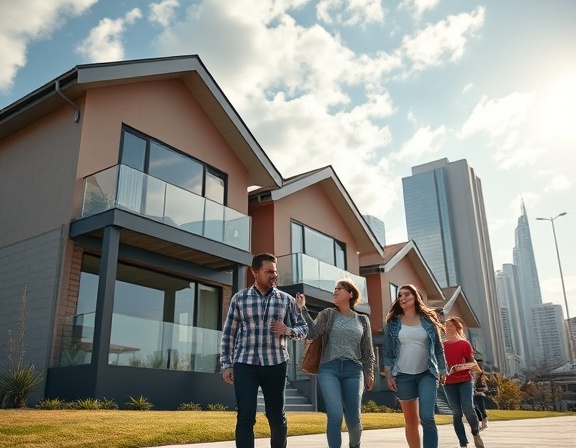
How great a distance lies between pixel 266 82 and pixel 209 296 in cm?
689

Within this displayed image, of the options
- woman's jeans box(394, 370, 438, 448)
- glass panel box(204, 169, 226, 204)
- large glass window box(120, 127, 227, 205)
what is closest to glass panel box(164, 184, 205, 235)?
large glass window box(120, 127, 227, 205)

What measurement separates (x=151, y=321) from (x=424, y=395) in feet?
27.5

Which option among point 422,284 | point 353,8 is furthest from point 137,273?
point 422,284

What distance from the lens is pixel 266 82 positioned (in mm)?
11703

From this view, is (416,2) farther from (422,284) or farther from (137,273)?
(422,284)

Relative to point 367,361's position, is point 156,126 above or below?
above

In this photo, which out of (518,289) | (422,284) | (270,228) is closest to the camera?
(270,228)

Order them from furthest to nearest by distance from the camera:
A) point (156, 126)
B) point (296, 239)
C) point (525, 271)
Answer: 1. point (525, 271)
2. point (296, 239)
3. point (156, 126)

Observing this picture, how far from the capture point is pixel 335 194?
72.6 ft

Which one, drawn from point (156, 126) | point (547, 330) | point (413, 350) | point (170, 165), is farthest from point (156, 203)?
point (547, 330)

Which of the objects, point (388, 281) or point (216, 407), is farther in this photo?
point (388, 281)

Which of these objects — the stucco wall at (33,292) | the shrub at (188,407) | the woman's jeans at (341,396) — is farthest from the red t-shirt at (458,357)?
the stucco wall at (33,292)

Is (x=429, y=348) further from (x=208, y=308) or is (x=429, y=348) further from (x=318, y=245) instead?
(x=318, y=245)

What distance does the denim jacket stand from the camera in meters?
4.98
